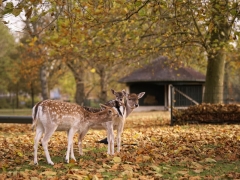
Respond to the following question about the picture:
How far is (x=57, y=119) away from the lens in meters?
8.93

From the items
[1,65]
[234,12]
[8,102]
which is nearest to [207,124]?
[234,12]

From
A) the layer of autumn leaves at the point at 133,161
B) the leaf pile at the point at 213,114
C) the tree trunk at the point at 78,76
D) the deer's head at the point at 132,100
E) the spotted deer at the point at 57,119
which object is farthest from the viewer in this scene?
the tree trunk at the point at 78,76

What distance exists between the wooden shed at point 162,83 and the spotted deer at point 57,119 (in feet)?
91.2

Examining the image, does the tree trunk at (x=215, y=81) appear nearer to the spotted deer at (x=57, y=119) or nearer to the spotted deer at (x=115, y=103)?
the spotted deer at (x=115, y=103)

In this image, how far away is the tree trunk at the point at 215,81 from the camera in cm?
2161

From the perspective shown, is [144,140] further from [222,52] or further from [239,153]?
[222,52]

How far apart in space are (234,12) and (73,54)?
12804 millimetres

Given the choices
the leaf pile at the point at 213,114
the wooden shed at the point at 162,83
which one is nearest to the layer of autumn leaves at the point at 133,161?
the leaf pile at the point at 213,114

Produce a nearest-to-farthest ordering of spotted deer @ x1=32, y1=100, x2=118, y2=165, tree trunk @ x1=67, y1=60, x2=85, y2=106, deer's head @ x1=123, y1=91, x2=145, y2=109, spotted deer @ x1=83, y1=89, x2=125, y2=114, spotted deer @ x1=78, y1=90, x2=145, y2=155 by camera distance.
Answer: spotted deer @ x1=32, y1=100, x2=118, y2=165 < spotted deer @ x1=83, y1=89, x2=125, y2=114 < spotted deer @ x1=78, y1=90, x2=145, y2=155 < deer's head @ x1=123, y1=91, x2=145, y2=109 < tree trunk @ x1=67, y1=60, x2=85, y2=106

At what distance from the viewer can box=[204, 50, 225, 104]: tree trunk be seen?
21.6 m

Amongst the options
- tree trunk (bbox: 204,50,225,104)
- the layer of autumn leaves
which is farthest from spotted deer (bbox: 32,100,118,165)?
tree trunk (bbox: 204,50,225,104)

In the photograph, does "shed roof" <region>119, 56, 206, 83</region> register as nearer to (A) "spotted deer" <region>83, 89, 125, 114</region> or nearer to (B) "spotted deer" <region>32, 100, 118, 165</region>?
(A) "spotted deer" <region>83, 89, 125, 114</region>

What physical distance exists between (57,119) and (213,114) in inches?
470

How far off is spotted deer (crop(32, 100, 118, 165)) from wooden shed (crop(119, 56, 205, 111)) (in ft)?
91.2
